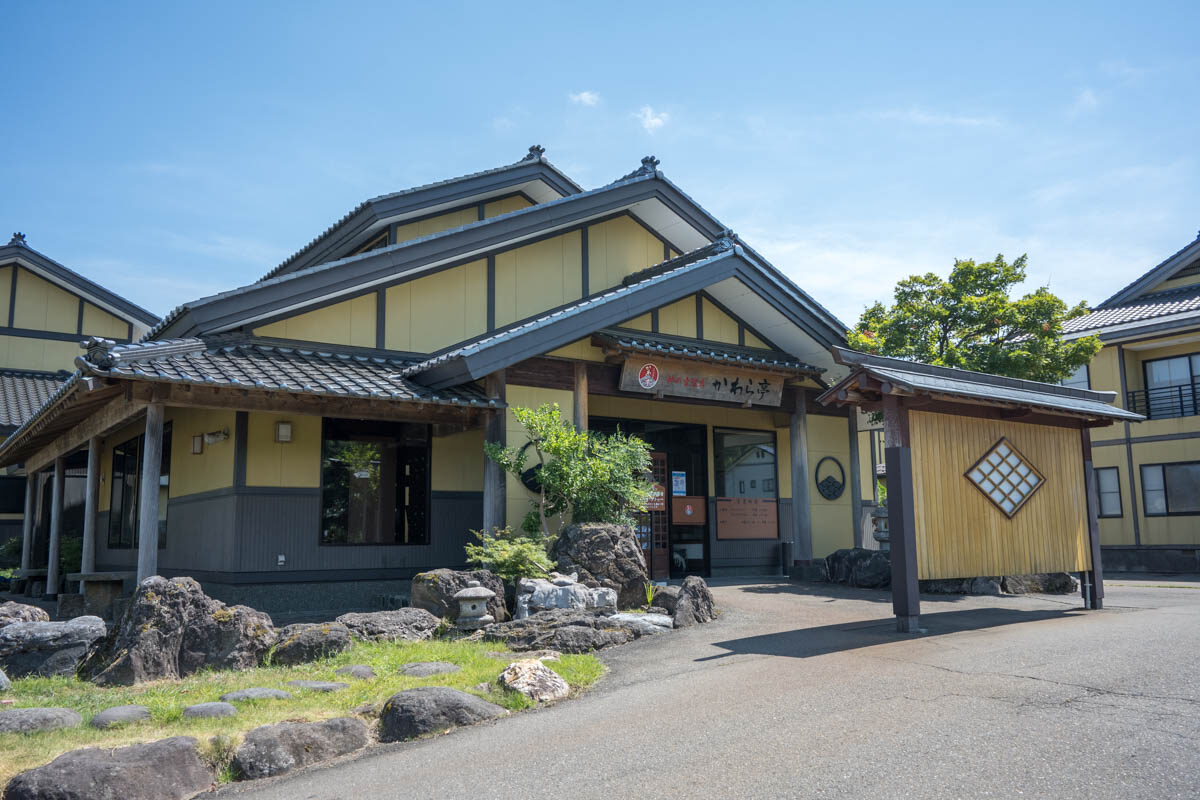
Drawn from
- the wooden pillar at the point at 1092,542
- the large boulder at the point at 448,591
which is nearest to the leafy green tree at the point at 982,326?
the wooden pillar at the point at 1092,542

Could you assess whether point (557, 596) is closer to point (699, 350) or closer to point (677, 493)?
point (699, 350)

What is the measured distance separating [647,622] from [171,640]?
460 centimetres

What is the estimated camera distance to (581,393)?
43.6 feet

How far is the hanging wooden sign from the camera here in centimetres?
1357

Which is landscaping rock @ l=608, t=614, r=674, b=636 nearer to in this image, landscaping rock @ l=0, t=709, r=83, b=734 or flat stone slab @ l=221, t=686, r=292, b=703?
flat stone slab @ l=221, t=686, r=292, b=703

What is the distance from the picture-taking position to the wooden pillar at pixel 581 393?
13.2m

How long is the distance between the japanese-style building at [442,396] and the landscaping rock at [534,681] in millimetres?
4853

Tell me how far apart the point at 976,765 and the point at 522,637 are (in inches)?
195

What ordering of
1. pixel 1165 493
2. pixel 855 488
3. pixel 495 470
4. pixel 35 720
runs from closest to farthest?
pixel 35 720 → pixel 495 470 → pixel 855 488 → pixel 1165 493

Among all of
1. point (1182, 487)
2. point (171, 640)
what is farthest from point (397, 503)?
point (1182, 487)

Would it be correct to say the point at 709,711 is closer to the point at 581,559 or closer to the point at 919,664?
the point at 919,664

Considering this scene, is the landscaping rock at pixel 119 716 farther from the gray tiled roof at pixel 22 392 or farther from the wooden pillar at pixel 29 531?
the gray tiled roof at pixel 22 392

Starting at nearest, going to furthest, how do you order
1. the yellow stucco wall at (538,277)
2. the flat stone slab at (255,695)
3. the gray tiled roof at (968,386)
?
1. the flat stone slab at (255,695)
2. the gray tiled roof at (968,386)
3. the yellow stucco wall at (538,277)

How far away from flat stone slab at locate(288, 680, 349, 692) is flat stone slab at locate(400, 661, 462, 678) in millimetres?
634
